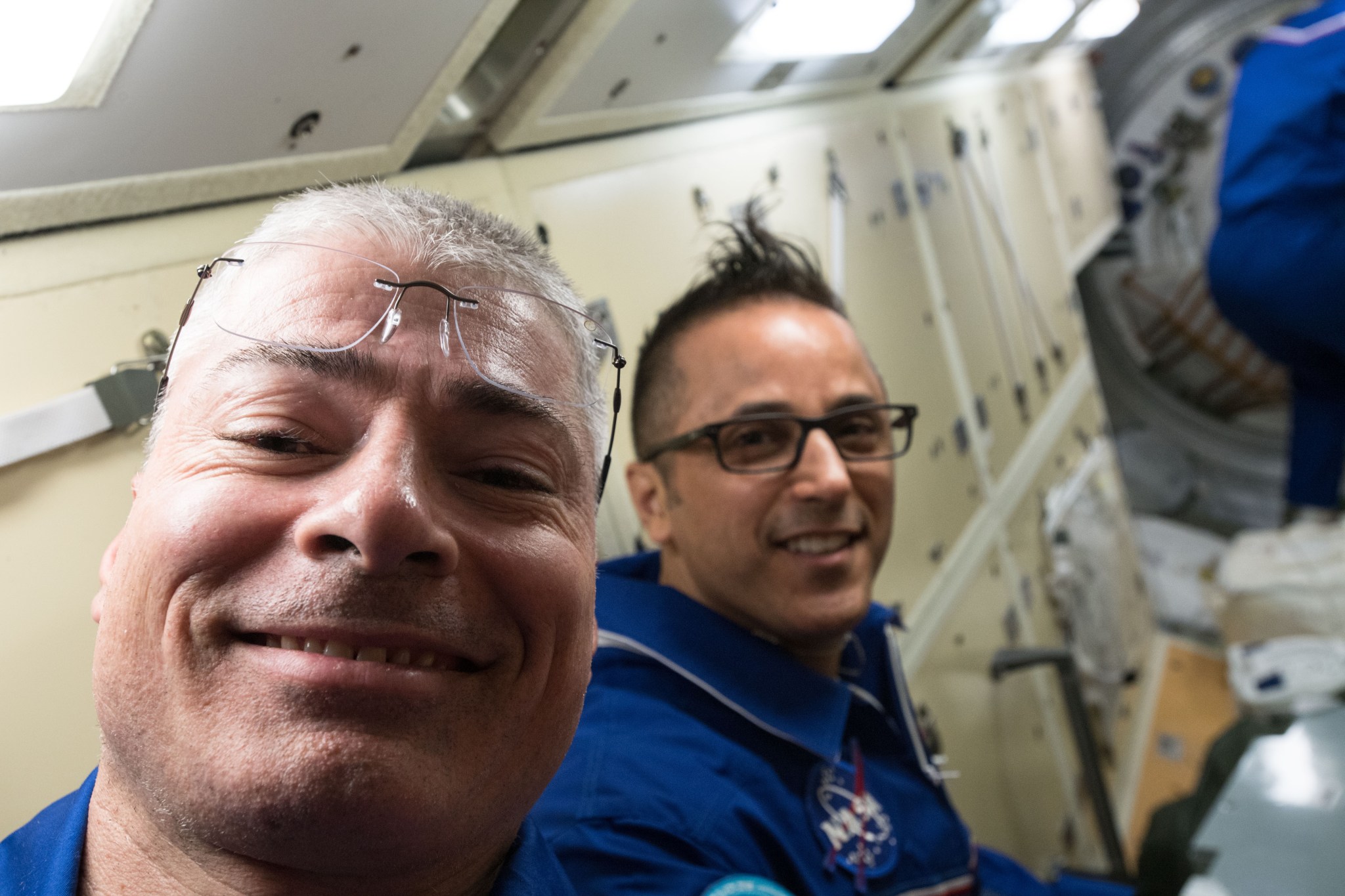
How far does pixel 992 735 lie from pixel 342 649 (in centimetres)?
238

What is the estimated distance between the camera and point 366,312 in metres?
0.81

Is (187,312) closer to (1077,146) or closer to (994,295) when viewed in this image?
(994,295)

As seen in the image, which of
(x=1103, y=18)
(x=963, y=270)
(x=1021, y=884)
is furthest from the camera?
(x=1103, y=18)

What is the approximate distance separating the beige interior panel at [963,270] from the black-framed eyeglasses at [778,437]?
1.52m

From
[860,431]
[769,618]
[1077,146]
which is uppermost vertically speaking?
[860,431]

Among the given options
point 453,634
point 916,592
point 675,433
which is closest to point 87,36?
point 453,634

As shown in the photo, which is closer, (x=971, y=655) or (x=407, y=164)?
(x=407, y=164)

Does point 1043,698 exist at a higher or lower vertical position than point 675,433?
lower

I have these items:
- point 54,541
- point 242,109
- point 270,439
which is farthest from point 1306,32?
point 54,541

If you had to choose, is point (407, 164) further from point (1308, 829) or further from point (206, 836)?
point (1308, 829)

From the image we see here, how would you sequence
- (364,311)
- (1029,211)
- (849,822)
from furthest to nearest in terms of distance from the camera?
(1029,211)
(849,822)
(364,311)

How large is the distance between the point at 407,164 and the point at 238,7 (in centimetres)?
51

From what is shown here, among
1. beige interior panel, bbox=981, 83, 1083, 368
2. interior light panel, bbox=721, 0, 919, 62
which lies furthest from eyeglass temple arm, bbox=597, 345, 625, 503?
beige interior panel, bbox=981, 83, 1083, 368

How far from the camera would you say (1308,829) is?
167cm
